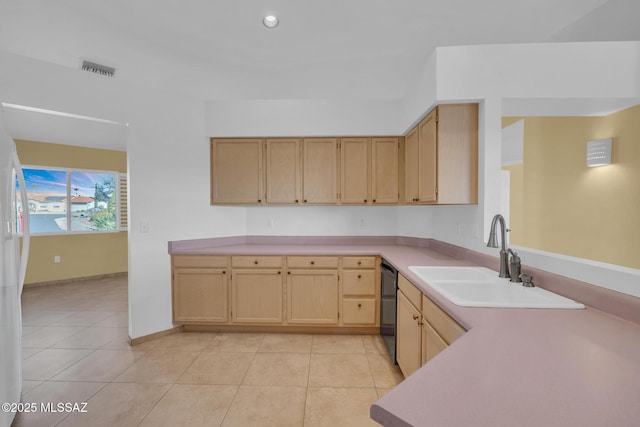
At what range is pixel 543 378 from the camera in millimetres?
731

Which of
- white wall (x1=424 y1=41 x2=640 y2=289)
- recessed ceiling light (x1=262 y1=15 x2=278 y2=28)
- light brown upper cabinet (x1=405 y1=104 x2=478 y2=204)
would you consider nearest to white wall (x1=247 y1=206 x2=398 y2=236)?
light brown upper cabinet (x1=405 y1=104 x2=478 y2=204)

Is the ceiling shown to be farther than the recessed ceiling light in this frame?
No

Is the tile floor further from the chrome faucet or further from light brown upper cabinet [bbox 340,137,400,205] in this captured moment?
light brown upper cabinet [bbox 340,137,400,205]

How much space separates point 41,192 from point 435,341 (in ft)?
21.5

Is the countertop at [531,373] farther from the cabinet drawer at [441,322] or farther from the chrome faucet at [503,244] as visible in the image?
the chrome faucet at [503,244]

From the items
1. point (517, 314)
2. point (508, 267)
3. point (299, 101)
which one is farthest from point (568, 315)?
point (299, 101)

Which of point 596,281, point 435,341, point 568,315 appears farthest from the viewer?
point 435,341

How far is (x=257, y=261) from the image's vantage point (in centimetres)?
303

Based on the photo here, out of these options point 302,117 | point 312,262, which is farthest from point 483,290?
point 302,117

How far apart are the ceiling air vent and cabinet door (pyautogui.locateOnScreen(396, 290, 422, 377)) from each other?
3.34 meters

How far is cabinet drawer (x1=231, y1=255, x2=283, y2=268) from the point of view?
9.93ft

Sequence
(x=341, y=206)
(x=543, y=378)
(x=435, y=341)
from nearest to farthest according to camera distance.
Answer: (x=543, y=378) → (x=435, y=341) → (x=341, y=206)

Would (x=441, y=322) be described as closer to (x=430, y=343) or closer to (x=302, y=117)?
(x=430, y=343)

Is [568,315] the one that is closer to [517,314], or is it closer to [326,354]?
[517,314]
